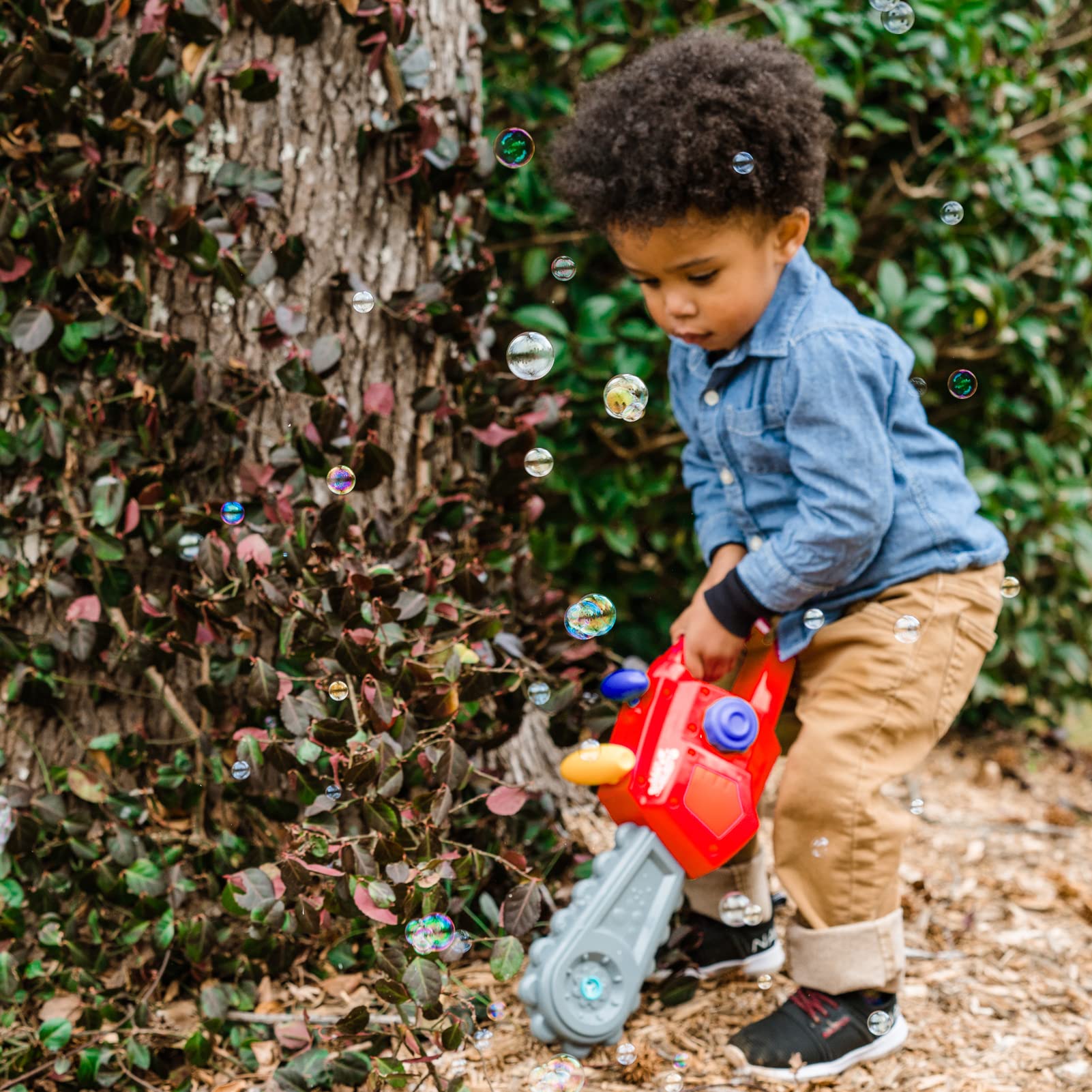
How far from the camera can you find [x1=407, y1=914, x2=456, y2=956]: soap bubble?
1.48 m

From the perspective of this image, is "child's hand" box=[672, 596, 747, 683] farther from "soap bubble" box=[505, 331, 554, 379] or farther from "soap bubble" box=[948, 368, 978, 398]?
"soap bubble" box=[948, 368, 978, 398]

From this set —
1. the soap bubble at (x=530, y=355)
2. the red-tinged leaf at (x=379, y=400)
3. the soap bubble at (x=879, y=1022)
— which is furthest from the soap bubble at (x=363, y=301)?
the soap bubble at (x=879, y=1022)

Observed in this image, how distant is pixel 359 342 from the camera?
1.90 meters

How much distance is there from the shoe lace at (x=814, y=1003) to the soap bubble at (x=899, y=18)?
172 cm

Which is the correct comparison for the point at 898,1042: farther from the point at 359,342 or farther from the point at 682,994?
the point at 359,342

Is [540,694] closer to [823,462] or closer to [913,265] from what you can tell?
[823,462]

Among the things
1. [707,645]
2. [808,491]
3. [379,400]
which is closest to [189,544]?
[379,400]

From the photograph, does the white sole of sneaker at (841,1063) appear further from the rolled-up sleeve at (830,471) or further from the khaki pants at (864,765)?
the rolled-up sleeve at (830,471)

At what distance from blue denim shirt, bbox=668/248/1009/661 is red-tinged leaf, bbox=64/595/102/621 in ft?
3.34

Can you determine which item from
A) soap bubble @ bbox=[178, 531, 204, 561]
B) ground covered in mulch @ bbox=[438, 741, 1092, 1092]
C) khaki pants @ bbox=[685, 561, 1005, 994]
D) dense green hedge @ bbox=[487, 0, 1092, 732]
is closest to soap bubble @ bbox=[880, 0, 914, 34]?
dense green hedge @ bbox=[487, 0, 1092, 732]

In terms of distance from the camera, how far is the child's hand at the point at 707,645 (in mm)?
1771

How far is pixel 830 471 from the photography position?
65.2 inches

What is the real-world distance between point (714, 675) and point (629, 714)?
17 centimetres

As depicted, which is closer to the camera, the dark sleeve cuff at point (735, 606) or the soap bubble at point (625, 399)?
the dark sleeve cuff at point (735, 606)
